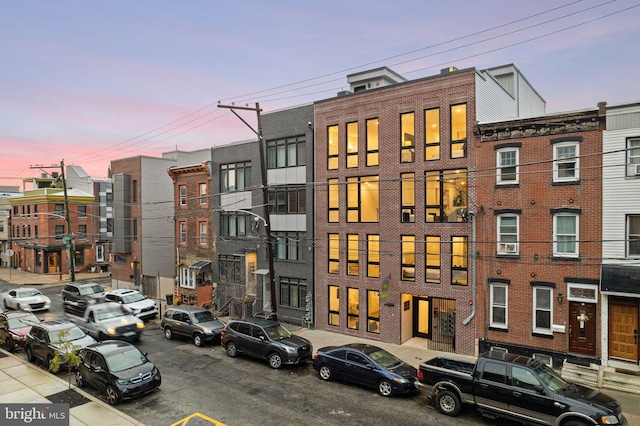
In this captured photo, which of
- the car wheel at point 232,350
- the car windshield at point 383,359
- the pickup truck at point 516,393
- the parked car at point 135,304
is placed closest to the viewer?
the pickup truck at point 516,393

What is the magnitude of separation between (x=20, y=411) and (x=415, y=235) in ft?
59.0

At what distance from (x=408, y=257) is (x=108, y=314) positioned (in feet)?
56.2

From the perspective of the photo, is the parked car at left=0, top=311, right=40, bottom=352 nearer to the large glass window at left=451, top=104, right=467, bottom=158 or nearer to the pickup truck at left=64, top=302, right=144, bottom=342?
the pickup truck at left=64, top=302, right=144, bottom=342

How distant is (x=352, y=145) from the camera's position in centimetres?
2448

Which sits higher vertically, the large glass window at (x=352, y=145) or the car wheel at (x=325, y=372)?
the large glass window at (x=352, y=145)

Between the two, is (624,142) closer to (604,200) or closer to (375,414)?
A: (604,200)

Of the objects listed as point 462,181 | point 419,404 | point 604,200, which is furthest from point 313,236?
point 604,200

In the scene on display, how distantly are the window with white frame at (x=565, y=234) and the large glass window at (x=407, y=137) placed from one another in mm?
7539

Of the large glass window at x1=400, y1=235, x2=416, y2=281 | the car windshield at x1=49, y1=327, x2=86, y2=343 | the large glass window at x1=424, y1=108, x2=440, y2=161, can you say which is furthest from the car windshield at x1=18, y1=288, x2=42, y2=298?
the large glass window at x1=424, y1=108, x2=440, y2=161

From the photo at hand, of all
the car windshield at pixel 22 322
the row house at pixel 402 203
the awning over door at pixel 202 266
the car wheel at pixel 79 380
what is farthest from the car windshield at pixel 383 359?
the awning over door at pixel 202 266

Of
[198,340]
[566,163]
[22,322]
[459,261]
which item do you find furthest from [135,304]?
[566,163]

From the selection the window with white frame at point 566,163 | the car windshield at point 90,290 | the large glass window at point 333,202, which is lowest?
the car windshield at point 90,290

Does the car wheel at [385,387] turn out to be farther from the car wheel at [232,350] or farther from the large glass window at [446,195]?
the large glass window at [446,195]

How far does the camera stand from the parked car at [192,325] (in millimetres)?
22078
